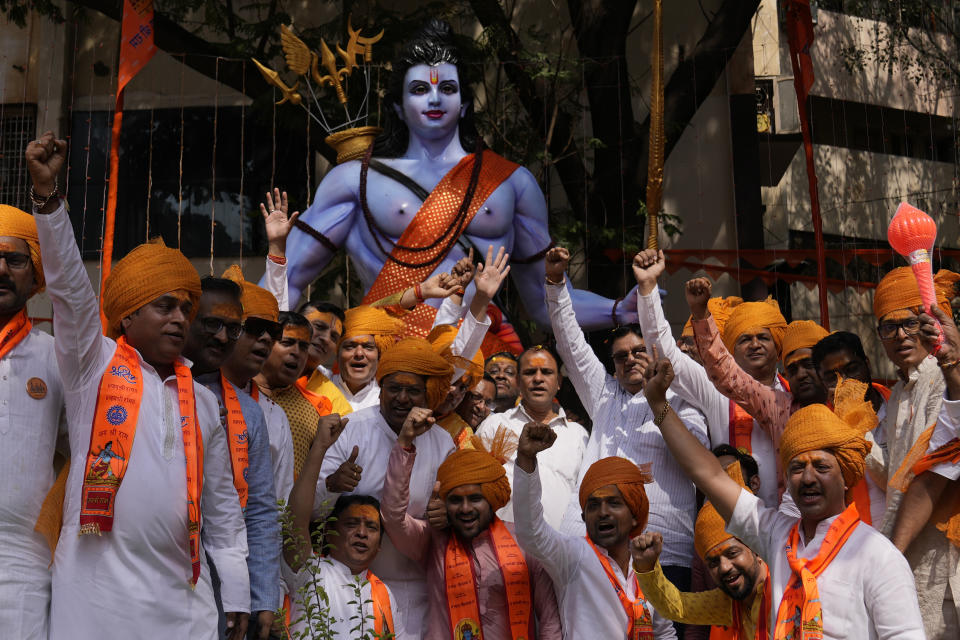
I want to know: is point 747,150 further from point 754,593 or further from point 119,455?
point 119,455

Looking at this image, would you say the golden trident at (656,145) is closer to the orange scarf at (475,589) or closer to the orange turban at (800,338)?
the orange turban at (800,338)

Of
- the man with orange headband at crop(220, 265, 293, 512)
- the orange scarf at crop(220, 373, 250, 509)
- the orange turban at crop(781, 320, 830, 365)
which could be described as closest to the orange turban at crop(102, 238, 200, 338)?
the orange scarf at crop(220, 373, 250, 509)

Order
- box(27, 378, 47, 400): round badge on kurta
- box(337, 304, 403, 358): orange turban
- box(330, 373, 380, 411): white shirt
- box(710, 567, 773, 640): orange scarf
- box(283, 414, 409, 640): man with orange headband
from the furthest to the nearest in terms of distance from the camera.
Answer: box(337, 304, 403, 358): orange turban → box(330, 373, 380, 411): white shirt → box(283, 414, 409, 640): man with orange headband → box(710, 567, 773, 640): orange scarf → box(27, 378, 47, 400): round badge on kurta

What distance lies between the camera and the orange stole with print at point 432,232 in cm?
776

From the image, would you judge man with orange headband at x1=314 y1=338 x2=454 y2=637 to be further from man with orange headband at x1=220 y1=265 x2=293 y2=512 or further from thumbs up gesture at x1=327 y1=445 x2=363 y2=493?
man with orange headband at x1=220 y1=265 x2=293 y2=512

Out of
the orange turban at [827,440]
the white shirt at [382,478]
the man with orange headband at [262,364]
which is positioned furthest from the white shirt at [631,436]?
the man with orange headband at [262,364]

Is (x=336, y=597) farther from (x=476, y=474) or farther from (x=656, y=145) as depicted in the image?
(x=656, y=145)

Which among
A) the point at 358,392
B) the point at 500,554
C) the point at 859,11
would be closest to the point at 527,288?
the point at 358,392

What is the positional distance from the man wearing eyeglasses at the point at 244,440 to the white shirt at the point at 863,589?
5.11 ft

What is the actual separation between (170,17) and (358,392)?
20.2 ft

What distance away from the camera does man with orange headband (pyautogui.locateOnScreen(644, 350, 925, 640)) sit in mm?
3715

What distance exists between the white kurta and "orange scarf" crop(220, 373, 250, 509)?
0.51 m

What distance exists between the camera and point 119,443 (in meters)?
3.53

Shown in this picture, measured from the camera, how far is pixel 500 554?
4.86m
